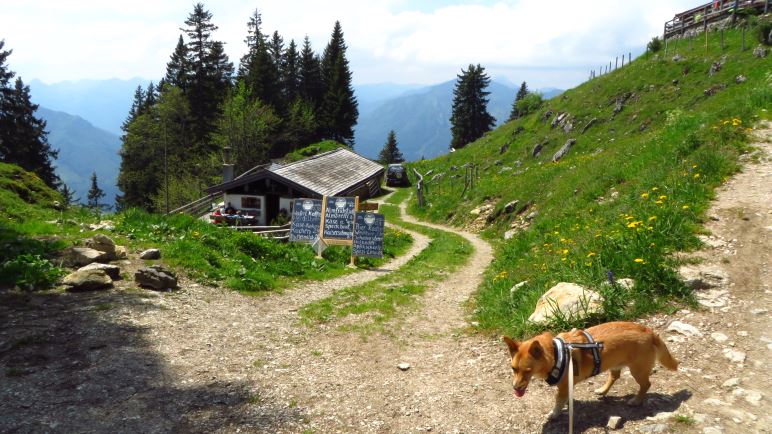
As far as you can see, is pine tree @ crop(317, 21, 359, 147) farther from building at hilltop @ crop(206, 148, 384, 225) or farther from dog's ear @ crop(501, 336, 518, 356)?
dog's ear @ crop(501, 336, 518, 356)

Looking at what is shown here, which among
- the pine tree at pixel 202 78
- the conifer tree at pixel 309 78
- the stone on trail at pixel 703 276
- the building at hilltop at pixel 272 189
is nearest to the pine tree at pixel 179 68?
the pine tree at pixel 202 78

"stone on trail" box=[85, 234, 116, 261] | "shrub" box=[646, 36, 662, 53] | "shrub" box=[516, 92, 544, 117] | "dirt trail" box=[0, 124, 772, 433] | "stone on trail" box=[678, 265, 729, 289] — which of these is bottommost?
"dirt trail" box=[0, 124, 772, 433]

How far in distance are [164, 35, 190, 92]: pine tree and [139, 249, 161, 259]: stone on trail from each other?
5556 centimetres

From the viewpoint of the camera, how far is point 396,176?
52.8m

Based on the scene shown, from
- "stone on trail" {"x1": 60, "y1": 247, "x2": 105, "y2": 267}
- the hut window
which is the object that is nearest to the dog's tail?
"stone on trail" {"x1": 60, "y1": 247, "x2": 105, "y2": 267}

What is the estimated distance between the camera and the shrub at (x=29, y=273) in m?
9.27

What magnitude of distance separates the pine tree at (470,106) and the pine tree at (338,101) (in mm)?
18345

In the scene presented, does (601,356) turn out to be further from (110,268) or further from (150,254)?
(150,254)

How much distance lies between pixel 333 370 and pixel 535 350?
3732 millimetres

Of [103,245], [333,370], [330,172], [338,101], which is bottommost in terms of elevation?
[333,370]

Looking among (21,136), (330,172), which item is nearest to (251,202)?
(330,172)

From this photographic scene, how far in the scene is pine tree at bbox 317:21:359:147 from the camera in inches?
2817

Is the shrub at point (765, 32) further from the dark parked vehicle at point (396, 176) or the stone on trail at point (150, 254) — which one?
the stone on trail at point (150, 254)

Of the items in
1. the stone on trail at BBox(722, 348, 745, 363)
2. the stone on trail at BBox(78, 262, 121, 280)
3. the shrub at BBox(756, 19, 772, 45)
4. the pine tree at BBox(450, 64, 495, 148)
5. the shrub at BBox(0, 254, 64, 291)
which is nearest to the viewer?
the stone on trail at BBox(722, 348, 745, 363)
